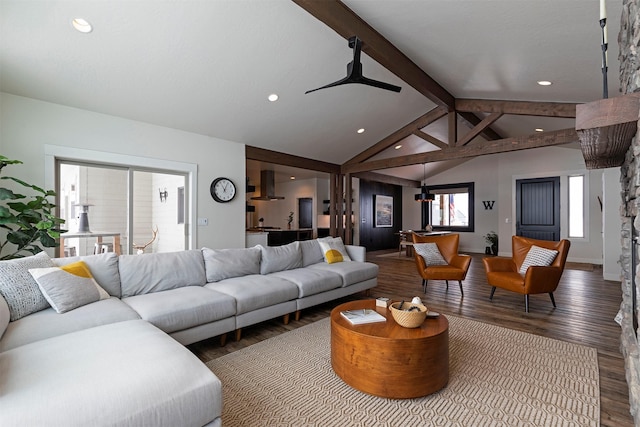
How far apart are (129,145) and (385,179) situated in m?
7.16

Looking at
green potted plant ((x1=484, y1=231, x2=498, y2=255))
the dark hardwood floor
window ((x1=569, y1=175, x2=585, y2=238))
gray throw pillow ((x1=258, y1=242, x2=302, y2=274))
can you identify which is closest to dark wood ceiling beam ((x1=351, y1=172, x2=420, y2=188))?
green potted plant ((x1=484, y1=231, x2=498, y2=255))

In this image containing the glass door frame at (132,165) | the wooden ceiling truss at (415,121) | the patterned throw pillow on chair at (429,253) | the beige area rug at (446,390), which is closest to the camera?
the beige area rug at (446,390)

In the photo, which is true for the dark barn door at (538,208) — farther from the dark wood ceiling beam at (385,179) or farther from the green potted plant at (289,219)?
the green potted plant at (289,219)

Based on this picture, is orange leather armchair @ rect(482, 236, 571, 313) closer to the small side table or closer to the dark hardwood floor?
the dark hardwood floor

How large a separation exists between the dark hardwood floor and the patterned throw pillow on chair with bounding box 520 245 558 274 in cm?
55

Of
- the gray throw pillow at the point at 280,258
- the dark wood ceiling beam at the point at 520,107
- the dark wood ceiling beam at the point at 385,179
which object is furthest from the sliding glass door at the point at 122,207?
the dark wood ceiling beam at the point at 520,107

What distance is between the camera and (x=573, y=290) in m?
4.84

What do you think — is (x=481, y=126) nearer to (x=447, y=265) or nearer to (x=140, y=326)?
(x=447, y=265)

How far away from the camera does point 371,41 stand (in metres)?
3.37

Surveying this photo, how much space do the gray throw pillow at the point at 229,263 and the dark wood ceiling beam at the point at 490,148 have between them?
4.19 metres

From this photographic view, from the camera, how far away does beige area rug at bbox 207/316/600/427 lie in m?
1.82

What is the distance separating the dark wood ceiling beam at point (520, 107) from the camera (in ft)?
15.2

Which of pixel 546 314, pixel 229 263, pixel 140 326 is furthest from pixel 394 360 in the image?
pixel 546 314

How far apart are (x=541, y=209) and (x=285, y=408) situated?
889 cm
